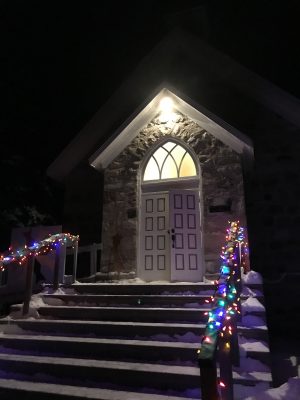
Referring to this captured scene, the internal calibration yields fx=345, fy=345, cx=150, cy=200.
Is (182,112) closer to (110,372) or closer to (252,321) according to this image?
(252,321)

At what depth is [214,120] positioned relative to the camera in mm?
8266

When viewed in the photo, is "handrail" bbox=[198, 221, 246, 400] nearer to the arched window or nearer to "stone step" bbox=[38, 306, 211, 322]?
"stone step" bbox=[38, 306, 211, 322]

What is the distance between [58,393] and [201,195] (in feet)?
18.4

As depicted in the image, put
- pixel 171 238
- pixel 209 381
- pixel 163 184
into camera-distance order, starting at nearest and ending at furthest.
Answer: pixel 209 381 < pixel 171 238 < pixel 163 184

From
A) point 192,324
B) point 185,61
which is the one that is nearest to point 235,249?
point 192,324

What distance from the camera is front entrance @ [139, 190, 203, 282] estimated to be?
8234mm

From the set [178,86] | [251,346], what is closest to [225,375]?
[251,346]

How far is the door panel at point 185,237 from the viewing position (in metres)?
8.19

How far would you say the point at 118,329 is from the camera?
5.49 m

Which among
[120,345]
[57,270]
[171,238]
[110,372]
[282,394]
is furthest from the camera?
[171,238]

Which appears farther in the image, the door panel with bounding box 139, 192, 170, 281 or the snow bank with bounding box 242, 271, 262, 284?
the door panel with bounding box 139, 192, 170, 281

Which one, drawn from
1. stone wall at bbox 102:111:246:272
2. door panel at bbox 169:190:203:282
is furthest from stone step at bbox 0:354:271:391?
stone wall at bbox 102:111:246:272

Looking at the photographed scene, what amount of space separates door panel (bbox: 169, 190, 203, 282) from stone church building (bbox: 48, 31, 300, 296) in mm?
24

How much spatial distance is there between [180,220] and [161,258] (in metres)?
1.05
